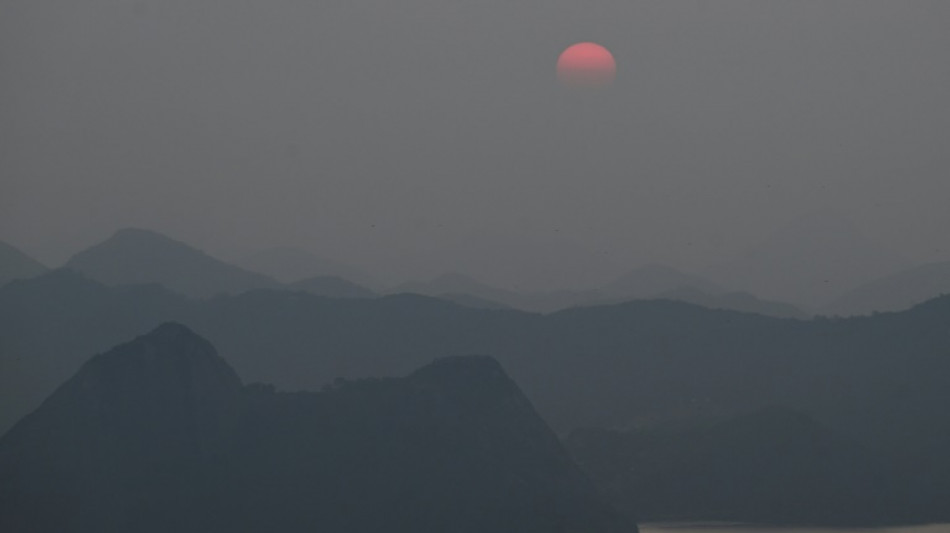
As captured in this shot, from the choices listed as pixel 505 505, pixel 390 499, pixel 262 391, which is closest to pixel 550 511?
pixel 505 505

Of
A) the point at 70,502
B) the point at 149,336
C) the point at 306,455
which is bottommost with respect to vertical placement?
the point at 70,502

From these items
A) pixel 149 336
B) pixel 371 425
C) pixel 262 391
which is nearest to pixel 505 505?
pixel 371 425

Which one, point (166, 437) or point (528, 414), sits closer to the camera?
point (166, 437)

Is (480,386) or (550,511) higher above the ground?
(480,386)

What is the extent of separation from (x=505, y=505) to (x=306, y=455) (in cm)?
2115

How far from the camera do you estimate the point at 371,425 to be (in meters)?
154

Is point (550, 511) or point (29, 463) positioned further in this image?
point (550, 511)

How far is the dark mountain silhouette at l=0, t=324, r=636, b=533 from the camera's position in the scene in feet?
474

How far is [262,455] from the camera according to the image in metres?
151

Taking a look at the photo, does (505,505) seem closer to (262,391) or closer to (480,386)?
(480,386)

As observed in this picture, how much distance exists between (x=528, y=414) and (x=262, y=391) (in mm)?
29062

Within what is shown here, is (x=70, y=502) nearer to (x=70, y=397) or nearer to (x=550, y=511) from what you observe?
(x=70, y=397)

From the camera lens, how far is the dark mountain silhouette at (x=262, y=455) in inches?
5684

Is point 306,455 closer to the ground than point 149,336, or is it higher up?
closer to the ground
